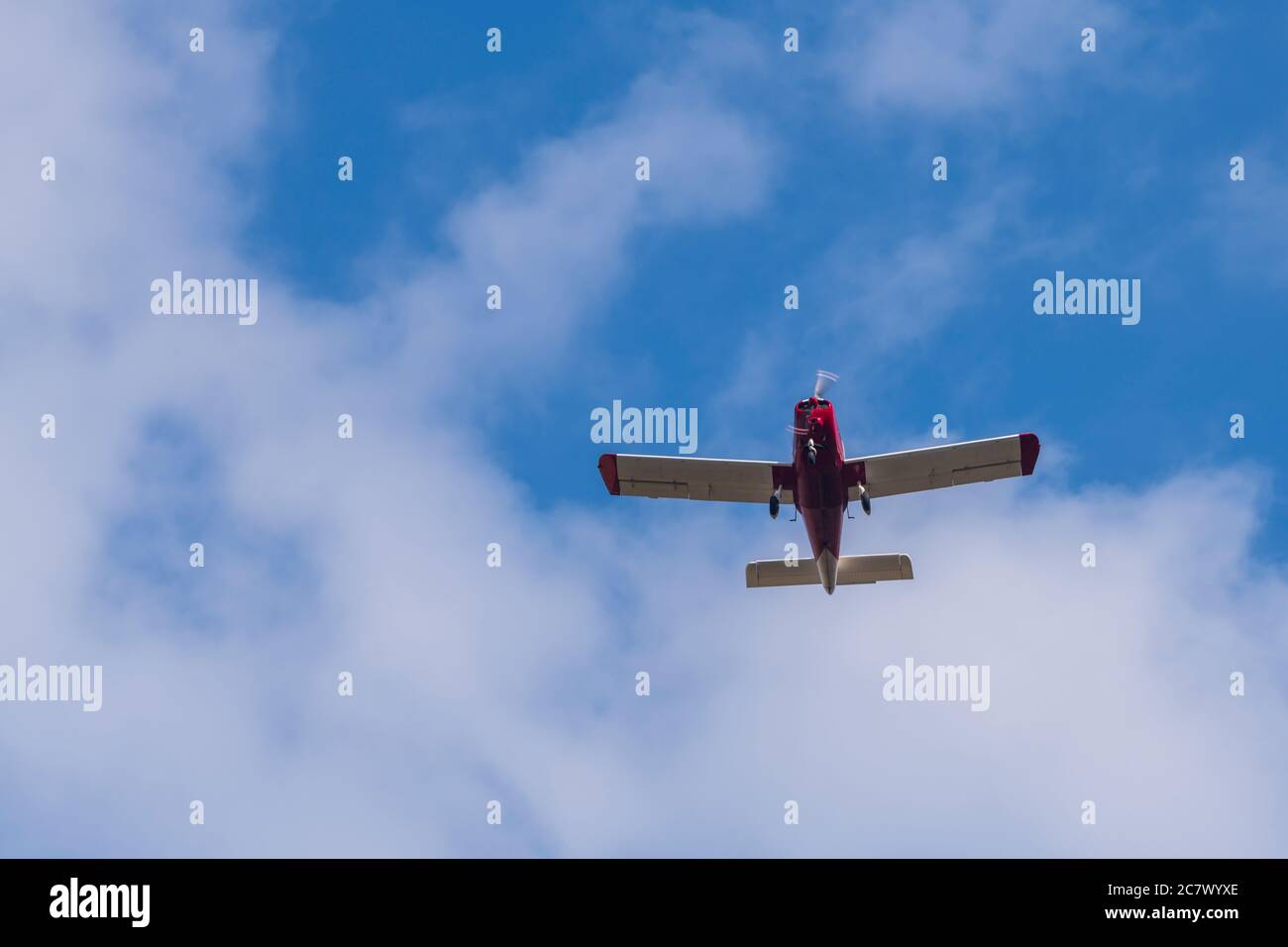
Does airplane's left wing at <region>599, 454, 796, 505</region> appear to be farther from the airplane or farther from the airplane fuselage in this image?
the airplane fuselage

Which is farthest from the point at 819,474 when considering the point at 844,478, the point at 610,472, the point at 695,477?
the point at 610,472

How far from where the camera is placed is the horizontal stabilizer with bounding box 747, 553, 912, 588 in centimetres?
3888

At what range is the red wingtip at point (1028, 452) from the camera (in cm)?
3812

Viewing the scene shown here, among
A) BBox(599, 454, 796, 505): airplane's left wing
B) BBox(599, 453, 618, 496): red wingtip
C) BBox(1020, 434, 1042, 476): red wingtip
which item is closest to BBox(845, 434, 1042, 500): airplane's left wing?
BBox(1020, 434, 1042, 476): red wingtip

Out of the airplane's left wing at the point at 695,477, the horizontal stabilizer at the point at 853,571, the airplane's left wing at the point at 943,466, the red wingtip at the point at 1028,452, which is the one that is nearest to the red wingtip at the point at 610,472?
the airplane's left wing at the point at 695,477

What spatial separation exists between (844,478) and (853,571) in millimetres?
3826

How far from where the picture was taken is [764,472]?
38.0 meters

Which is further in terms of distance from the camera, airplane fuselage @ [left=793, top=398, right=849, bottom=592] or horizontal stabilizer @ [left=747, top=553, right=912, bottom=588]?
horizontal stabilizer @ [left=747, top=553, right=912, bottom=588]

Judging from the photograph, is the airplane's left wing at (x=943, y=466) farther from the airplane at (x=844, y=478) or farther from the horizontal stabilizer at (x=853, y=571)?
the horizontal stabilizer at (x=853, y=571)

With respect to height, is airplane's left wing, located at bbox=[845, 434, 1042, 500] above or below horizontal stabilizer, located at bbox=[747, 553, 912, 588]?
above
